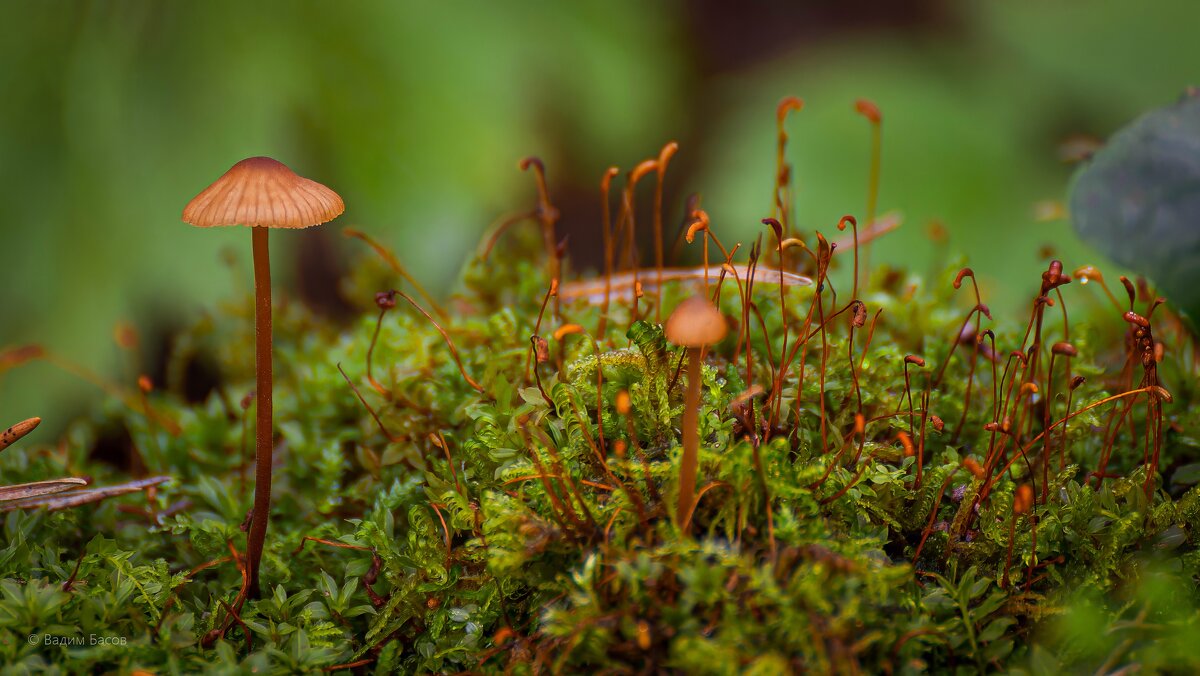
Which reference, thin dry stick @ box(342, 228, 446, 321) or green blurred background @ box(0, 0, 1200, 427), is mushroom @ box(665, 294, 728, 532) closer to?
thin dry stick @ box(342, 228, 446, 321)

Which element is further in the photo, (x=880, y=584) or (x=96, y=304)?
(x=96, y=304)

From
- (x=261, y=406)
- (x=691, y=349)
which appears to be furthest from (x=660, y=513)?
(x=261, y=406)

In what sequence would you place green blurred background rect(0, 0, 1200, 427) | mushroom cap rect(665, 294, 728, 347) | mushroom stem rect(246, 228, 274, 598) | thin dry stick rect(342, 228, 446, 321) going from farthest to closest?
1. green blurred background rect(0, 0, 1200, 427)
2. thin dry stick rect(342, 228, 446, 321)
3. mushroom stem rect(246, 228, 274, 598)
4. mushroom cap rect(665, 294, 728, 347)

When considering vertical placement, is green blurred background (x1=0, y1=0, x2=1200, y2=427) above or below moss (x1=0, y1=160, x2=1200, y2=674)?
above

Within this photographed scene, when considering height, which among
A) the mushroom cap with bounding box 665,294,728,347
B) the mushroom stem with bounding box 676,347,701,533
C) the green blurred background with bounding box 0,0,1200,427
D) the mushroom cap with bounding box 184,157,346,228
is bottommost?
the mushroom stem with bounding box 676,347,701,533

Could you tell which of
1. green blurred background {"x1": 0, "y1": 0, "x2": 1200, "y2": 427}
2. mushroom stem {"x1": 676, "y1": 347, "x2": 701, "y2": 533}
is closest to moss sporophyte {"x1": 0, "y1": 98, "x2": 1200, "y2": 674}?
mushroom stem {"x1": 676, "y1": 347, "x2": 701, "y2": 533}

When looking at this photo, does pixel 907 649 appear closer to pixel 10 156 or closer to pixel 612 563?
pixel 612 563

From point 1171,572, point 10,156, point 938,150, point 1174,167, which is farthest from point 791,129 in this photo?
point 10,156
